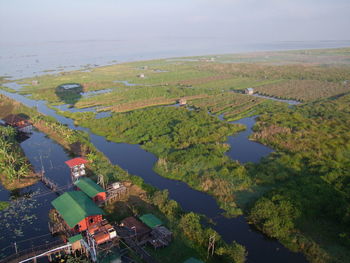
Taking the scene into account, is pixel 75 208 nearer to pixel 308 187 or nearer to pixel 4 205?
pixel 4 205

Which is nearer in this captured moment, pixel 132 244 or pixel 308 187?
pixel 132 244

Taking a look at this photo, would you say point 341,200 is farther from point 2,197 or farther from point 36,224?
point 2,197

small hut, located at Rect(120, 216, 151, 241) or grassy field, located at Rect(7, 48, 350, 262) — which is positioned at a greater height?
grassy field, located at Rect(7, 48, 350, 262)

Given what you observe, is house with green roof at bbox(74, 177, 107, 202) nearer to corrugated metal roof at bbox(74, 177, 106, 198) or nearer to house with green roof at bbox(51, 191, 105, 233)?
corrugated metal roof at bbox(74, 177, 106, 198)

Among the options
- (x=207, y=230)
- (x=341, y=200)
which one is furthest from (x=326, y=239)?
(x=207, y=230)

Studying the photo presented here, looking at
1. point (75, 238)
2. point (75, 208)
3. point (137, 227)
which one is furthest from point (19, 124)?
point (137, 227)

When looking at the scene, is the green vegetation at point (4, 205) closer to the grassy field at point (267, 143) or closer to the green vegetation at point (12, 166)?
the green vegetation at point (12, 166)

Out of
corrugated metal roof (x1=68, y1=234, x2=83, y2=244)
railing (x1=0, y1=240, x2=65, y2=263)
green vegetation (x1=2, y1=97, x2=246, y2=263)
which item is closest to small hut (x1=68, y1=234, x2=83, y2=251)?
corrugated metal roof (x1=68, y1=234, x2=83, y2=244)
